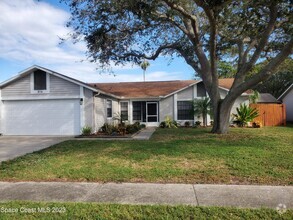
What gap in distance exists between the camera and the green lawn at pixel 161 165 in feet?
20.2

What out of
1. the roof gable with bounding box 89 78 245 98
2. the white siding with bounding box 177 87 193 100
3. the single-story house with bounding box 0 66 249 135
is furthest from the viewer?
the roof gable with bounding box 89 78 245 98

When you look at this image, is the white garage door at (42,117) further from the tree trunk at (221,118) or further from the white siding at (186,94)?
the white siding at (186,94)

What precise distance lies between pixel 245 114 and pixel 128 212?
1656cm

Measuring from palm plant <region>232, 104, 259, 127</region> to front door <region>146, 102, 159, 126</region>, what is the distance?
6348 millimetres

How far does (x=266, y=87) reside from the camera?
46.2m

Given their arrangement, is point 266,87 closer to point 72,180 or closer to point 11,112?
point 11,112

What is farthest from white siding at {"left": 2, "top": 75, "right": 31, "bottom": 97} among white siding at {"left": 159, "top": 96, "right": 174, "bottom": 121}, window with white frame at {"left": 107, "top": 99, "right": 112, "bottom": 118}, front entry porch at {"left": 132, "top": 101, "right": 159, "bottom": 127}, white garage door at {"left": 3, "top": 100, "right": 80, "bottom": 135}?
white siding at {"left": 159, "top": 96, "right": 174, "bottom": 121}

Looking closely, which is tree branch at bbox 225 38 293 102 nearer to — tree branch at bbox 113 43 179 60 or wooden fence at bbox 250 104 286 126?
tree branch at bbox 113 43 179 60

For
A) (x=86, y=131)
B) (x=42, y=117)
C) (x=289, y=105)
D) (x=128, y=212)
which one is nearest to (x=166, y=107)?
(x=86, y=131)

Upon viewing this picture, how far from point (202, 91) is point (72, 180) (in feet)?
52.3

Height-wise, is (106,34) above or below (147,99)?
above

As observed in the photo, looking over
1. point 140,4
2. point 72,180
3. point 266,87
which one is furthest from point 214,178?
point 266,87

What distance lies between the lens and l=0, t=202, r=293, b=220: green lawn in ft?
13.3

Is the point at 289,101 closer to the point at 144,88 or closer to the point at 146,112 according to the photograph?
the point at 144,88
